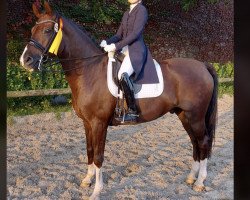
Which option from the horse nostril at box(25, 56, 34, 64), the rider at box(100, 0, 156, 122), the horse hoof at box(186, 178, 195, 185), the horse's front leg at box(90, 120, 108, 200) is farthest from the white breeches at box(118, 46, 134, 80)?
the horse hoof at box(186, 178, 195, 185)

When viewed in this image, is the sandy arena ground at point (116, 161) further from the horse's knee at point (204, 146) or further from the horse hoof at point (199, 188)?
the horse's knee at point (204, 146)

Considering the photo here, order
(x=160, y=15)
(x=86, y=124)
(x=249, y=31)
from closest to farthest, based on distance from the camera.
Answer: (x=249, y=31), (x=86, y=124), (x=160, y=15)

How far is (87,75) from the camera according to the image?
2.46 meters

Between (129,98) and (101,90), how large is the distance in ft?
0.74

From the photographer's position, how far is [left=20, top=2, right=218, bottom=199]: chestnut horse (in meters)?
2.24

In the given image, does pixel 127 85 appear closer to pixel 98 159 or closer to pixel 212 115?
pixel 98 159

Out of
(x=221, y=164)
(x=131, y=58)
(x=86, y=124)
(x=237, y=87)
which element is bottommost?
(x=221, y=164)

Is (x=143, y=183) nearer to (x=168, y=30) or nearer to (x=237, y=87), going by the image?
(x=237, y=87)

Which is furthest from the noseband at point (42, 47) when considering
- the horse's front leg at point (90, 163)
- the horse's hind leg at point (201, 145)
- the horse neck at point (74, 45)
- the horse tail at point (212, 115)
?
the horse tail at point (212, 115)

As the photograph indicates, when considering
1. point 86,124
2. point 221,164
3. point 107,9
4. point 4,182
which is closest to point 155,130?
point 221,164

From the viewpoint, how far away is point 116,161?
335 centimetres

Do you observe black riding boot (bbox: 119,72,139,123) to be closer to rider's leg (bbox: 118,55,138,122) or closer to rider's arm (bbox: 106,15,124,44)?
rider's leg (bbox: 118,55,138,122)

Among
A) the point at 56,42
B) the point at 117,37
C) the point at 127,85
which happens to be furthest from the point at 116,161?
the point at 56,42

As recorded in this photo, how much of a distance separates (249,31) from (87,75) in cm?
207
